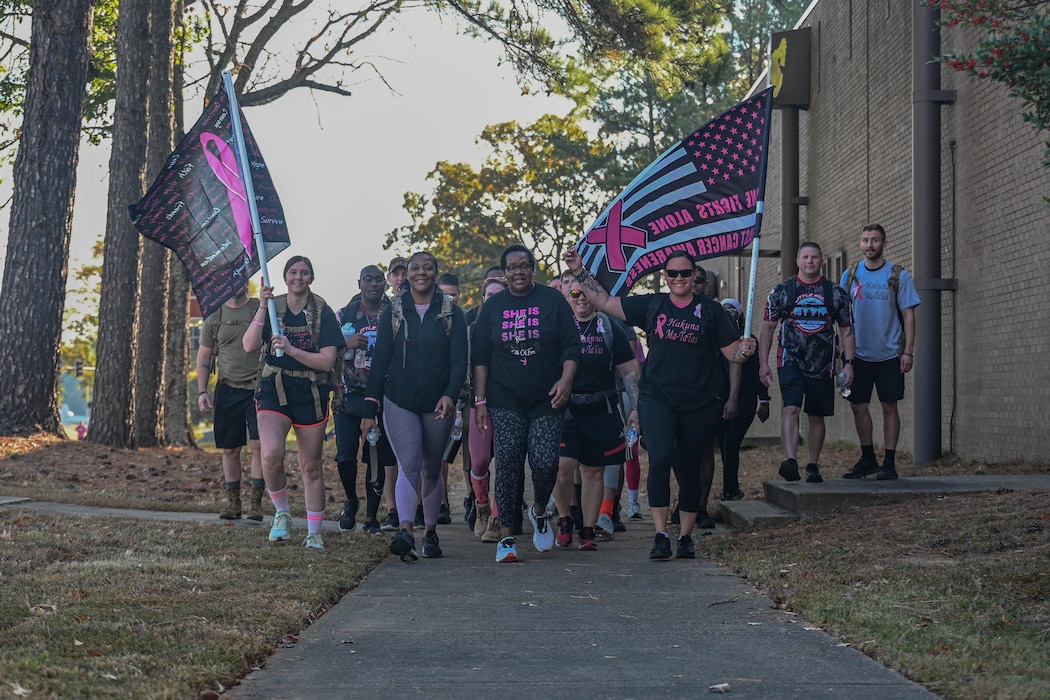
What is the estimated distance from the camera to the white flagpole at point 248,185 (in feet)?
30.2

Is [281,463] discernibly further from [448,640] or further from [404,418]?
[448,640]

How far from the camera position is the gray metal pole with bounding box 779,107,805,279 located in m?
22.9

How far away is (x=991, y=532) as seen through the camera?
28.0ft

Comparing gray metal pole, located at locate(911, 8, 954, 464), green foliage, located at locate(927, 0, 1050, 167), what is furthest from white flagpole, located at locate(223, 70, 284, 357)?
gray metal pole, located at locate(911, 8, 954, 464)

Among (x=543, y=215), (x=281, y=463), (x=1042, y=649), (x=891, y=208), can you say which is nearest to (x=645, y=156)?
(x=543, y=215)

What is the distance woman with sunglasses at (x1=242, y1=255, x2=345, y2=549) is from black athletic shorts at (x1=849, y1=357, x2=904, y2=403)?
408 centimetres

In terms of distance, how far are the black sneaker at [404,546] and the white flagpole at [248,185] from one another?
142 cm

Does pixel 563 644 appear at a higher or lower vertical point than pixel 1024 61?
lower

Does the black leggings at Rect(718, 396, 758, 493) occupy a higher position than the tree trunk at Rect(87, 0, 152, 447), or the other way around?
the tree trunk at Rect(87, 0, 152, 447)

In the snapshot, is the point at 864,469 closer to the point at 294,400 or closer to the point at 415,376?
the point at 415,376

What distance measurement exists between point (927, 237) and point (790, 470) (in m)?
4.72

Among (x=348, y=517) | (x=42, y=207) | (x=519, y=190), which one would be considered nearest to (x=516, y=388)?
(x=348, y=517)

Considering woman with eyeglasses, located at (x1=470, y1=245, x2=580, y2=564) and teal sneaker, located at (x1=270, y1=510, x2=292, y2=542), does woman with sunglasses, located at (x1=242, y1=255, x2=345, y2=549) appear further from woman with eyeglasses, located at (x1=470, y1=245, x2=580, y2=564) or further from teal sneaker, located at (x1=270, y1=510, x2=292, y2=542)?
woman with eyeglasses, located at (x1=470, y1=245, x2=580, y2=564)

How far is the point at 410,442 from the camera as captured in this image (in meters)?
9.22
